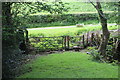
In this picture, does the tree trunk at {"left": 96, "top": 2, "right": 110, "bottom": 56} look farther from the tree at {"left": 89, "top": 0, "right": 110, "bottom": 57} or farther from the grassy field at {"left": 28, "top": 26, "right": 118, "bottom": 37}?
the grassy field at {"left": 28, "top": 26, "right": 118, "bottom": 37}

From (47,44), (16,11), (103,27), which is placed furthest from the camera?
(47,44)

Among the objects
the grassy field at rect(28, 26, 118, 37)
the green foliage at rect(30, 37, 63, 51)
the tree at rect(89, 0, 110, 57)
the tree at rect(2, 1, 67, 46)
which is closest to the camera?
the tree at rect(2, 1, 67, 46)

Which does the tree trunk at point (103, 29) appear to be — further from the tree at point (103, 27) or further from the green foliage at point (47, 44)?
the green foliage at point (47, 44)

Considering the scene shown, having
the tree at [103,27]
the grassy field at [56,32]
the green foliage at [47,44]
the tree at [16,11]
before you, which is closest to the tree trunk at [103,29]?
the tree at [103,27]

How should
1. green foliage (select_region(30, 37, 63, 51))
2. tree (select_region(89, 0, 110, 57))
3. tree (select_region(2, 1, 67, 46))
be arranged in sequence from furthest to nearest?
1. green foliage (select_region(30, 37, 63, 51))
2. tree (select_region(89, 0, 110, 57))
3. tree (select_region(2, 1, 67, 46))

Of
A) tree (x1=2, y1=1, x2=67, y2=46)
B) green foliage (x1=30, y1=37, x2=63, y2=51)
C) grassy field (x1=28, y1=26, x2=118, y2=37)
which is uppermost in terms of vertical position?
tree (x1=2, y1=1, x2=67, y2=46)

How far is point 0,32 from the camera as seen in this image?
9.92 feet

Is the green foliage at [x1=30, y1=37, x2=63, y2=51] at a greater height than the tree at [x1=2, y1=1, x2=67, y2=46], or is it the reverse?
the tree at [x1=2, y1=1, x2=67, y2=46]

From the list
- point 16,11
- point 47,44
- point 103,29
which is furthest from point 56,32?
point 16,11

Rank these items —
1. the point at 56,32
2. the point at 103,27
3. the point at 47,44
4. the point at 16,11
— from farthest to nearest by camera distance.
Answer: the point at 56,32, the point at 47,44, the point at 103,27, the point at 16,11

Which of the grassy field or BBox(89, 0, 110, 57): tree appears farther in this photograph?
the grassy field

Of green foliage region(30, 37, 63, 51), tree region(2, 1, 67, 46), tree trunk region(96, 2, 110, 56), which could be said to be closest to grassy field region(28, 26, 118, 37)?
green foliage region(30, 37, 63, 51)

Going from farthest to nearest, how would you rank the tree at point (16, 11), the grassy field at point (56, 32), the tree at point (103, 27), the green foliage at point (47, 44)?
the grassy field at point (56, 32) → the green foliage at point (47, 44) → the tree at point (103, 27) → the tree at point (16, 11)

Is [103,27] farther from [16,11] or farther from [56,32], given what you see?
[56,32]
